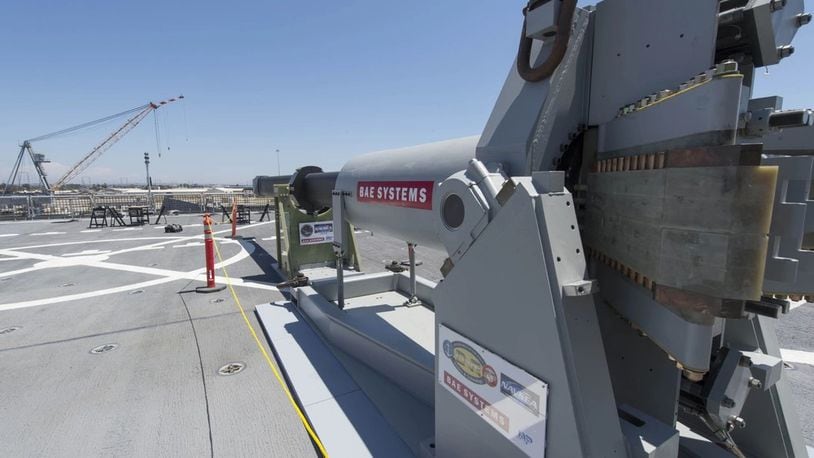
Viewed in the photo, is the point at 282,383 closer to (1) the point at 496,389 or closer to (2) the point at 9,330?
(1) the point at 496,389

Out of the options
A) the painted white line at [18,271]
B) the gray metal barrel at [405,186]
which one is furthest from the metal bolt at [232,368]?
the painted white line at [18,271]

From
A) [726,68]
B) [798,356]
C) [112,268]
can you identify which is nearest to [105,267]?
[112,268]

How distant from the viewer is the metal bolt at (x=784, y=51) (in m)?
1.51

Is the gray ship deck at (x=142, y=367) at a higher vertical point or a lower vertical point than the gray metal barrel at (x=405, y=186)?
lower

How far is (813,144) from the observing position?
70.2 inches

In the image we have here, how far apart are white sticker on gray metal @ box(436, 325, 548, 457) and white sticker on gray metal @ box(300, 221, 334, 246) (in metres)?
6.10

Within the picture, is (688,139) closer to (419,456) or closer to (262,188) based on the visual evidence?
(419,456)

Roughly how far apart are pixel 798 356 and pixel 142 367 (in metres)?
7.64

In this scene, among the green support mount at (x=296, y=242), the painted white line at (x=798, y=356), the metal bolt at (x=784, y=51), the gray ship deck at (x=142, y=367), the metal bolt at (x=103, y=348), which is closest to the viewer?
the metal bolt at (x=784, y=51)

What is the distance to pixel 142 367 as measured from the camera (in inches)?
162

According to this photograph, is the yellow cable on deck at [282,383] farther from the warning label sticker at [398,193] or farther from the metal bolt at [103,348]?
the warning label sticker at [398,193]

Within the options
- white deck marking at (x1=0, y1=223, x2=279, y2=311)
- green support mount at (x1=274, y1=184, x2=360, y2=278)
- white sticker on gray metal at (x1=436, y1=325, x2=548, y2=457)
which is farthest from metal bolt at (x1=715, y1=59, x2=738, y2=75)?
white deck marking at (x1=0, y1=223, x2=279, y2=311)

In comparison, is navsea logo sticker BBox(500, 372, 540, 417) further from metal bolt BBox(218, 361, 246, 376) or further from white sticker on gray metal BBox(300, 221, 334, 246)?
white sticker on gray metal BBox(300, 221, 334, 246)

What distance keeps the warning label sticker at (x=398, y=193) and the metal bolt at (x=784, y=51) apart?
189cm
